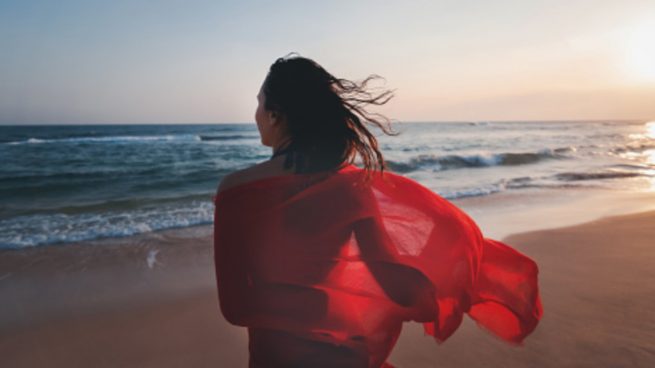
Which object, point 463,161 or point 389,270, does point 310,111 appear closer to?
point 389,270

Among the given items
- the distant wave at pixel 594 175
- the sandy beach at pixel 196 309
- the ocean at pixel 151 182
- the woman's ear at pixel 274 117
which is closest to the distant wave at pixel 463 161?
the ocean at pixel 151 182

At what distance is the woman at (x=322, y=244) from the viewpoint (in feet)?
3.84

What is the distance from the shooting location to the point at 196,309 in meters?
3.86

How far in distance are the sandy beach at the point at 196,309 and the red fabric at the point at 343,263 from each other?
1.65 meters

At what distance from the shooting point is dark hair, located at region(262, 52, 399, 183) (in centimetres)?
125

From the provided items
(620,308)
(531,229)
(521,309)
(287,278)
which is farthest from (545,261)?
(287,278)

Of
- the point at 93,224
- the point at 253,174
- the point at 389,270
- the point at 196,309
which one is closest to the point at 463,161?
the point at 93,224

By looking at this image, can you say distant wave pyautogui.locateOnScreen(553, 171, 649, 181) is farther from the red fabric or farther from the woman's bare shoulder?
the woman's bare shoulder

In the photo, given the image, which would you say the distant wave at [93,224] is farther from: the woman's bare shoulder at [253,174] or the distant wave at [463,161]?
the distant wave at [463,161]

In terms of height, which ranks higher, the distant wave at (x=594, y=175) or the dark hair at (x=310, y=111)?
the dark hair at (x=310, y=111)

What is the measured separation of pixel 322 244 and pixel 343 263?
128mm

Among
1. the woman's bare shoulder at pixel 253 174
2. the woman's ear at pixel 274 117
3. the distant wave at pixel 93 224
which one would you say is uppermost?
the woman's ear at pixel 274 117

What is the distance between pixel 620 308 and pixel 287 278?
11.8 ft

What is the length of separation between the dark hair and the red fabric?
6cm
